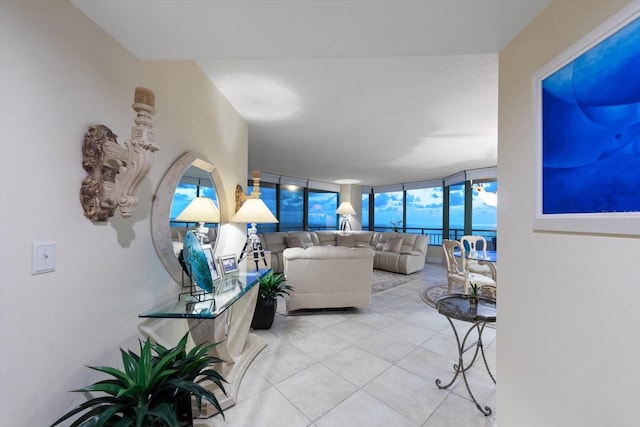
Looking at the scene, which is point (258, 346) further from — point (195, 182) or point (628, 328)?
point (628, 328)

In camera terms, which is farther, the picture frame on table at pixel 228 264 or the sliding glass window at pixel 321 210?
the sliding glass window at pixel 321 210

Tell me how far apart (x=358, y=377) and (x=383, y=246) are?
4900 millimetres

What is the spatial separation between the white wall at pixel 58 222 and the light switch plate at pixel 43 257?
2cm

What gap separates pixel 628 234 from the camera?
0.82 m

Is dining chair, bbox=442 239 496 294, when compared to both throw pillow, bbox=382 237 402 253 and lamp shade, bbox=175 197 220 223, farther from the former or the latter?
lamp shade, bbox=175 197 220 223

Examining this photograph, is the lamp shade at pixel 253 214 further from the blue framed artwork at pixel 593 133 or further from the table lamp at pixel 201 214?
the blue framed artwork at pixel 593 133


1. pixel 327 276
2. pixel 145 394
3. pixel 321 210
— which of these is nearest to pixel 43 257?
pixel 145 394

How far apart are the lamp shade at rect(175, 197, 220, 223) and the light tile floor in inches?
52.5

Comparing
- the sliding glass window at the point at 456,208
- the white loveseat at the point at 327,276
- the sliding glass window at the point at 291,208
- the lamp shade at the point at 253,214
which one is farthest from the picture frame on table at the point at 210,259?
the sliding glass window at the point at 456,208

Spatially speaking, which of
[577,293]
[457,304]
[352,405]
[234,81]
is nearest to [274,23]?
[234,81]

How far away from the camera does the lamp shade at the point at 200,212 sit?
1.90 meters

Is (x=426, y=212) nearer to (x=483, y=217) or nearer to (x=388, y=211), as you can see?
(x=388, y=211)

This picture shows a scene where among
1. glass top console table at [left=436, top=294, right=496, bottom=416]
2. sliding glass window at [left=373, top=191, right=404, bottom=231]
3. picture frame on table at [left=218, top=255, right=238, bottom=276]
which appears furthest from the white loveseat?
sliding glass window at [left=373, top=191, right=404, bottom=231]

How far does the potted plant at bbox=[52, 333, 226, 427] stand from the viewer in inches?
37.2
